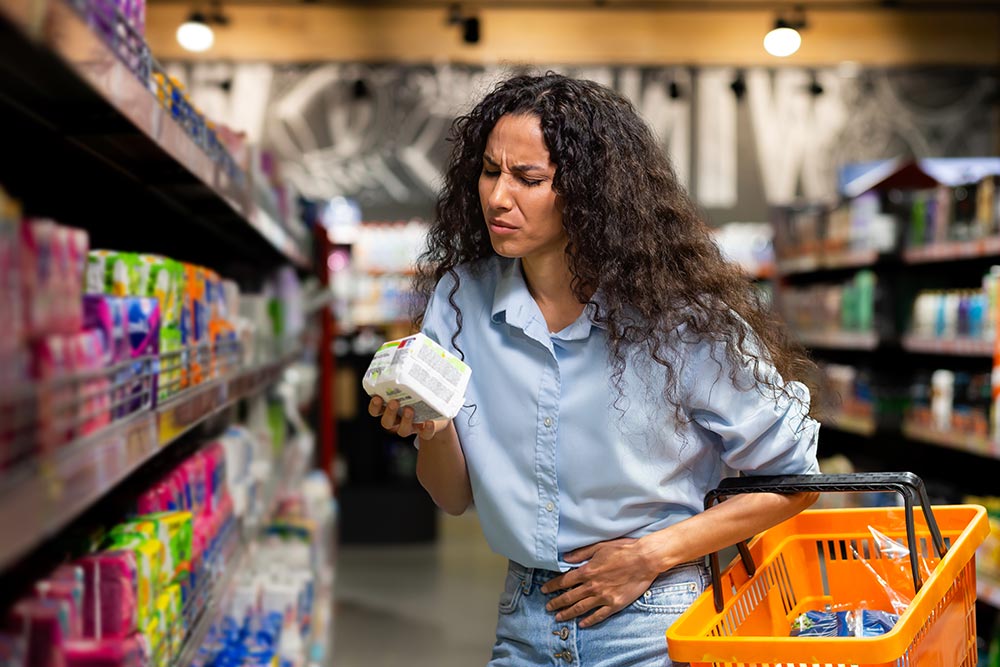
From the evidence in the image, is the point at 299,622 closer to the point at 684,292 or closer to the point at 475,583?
the point at 684,292

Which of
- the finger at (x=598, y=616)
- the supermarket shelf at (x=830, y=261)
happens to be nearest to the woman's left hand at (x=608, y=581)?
the finger at (x=598, y=616)

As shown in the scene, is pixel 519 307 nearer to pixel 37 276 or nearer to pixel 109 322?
pixel 109 322

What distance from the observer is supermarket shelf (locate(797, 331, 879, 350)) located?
557cm

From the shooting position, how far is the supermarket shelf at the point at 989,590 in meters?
3.81

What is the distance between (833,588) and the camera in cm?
201

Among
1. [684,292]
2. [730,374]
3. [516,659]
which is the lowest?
[516,659]

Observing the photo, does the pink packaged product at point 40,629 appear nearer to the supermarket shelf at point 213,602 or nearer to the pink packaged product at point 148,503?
the supermarket shelf at point 213,602

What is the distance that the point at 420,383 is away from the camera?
1.61 meters

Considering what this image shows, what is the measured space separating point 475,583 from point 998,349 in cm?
339

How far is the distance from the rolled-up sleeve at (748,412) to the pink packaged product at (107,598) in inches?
35.2

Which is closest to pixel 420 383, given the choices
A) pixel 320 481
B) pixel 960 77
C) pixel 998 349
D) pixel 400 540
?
pixel 998 349

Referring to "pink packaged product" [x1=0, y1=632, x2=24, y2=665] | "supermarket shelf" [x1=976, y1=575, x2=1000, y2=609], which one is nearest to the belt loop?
"pink packaged product" [x1=0, y1=632, x2=24, y2=665]

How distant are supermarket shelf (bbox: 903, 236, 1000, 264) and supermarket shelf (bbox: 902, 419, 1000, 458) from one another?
0.70 m

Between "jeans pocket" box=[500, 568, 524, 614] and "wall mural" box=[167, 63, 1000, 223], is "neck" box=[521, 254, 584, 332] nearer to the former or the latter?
"jeans pocket" box=[500, 568, 524, 614]
